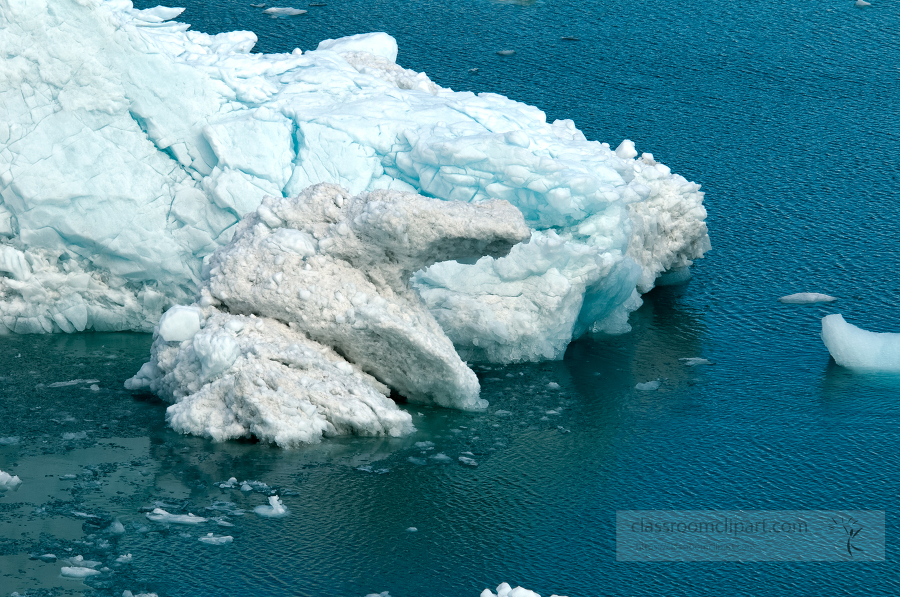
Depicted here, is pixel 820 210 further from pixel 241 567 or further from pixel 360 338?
pixel 241 567

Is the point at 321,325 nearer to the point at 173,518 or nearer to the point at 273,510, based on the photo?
the point at 273,510

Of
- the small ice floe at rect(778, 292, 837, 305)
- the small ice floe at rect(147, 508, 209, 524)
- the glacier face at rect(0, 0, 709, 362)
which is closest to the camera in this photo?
the small ice floe at rect(147, 508, 209, 524)

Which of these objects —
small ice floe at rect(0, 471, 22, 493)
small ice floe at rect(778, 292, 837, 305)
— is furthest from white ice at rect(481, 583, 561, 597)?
small ice floe at rect(778, 292, 837, 305)

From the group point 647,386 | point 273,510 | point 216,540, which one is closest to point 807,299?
point 647,386

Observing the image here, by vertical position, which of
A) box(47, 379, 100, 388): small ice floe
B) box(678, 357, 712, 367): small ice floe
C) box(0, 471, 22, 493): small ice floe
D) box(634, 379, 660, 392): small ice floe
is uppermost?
box(678, 357, 712, 367): small ice floe

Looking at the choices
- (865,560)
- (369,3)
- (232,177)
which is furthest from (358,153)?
(369,3)

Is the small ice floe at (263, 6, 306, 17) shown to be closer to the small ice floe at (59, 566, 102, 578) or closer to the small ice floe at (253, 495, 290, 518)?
the small ice floe at (253, 495, 290, 518)

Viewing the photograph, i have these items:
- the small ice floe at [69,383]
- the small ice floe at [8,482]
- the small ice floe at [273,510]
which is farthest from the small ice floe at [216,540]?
the small ice floe at [69,383]
